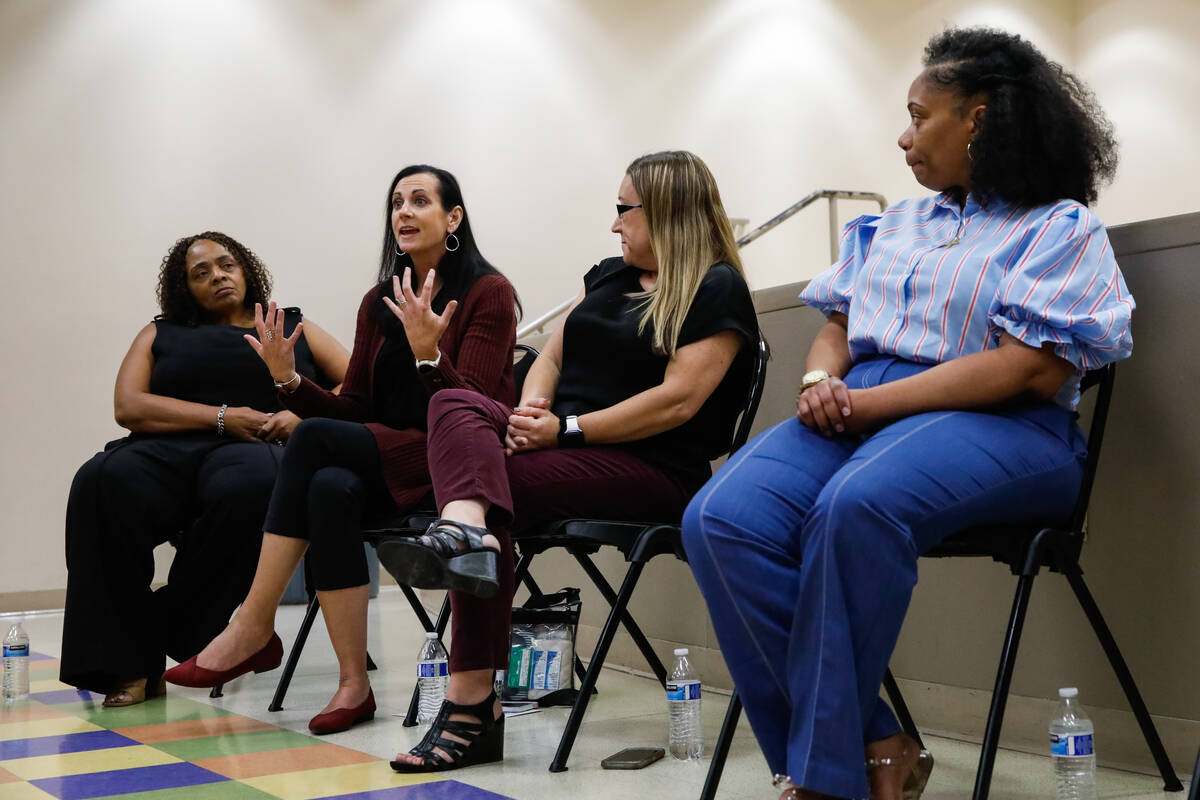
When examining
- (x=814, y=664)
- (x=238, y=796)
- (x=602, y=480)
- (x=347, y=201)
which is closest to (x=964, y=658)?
(x=602, y=480)

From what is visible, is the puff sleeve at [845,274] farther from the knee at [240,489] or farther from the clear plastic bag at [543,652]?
the knee at [240,489]

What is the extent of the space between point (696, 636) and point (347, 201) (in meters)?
3.78

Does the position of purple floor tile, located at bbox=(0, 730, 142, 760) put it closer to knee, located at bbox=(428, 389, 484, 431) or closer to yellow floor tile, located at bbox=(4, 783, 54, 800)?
yellow floor tile, located at bbox=(4, 783, 54, 800)

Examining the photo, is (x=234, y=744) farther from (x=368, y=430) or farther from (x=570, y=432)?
(x=570, y=432)

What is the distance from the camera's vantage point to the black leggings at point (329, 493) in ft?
7.45

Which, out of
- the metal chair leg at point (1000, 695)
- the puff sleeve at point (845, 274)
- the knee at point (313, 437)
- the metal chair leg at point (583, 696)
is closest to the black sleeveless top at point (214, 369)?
the knee at point (313, 437)

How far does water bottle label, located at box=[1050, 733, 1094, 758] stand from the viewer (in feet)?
5.32

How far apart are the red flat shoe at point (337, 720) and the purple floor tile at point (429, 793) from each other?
51cm

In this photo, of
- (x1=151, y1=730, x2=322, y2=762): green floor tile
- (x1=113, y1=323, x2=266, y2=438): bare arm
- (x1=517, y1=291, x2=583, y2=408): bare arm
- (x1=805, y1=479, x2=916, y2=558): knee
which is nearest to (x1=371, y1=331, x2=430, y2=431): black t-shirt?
(x1=517, y1=291, x2=583, y2=408): bare arm

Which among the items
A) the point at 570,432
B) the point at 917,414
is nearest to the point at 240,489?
the point at 570,432

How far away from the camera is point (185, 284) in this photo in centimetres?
320

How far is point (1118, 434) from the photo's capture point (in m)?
1.90

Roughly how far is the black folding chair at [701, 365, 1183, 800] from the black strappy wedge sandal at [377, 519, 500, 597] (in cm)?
39

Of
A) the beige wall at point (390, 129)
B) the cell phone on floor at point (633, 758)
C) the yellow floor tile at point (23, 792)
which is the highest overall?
the beige wall at point (390, 129)
